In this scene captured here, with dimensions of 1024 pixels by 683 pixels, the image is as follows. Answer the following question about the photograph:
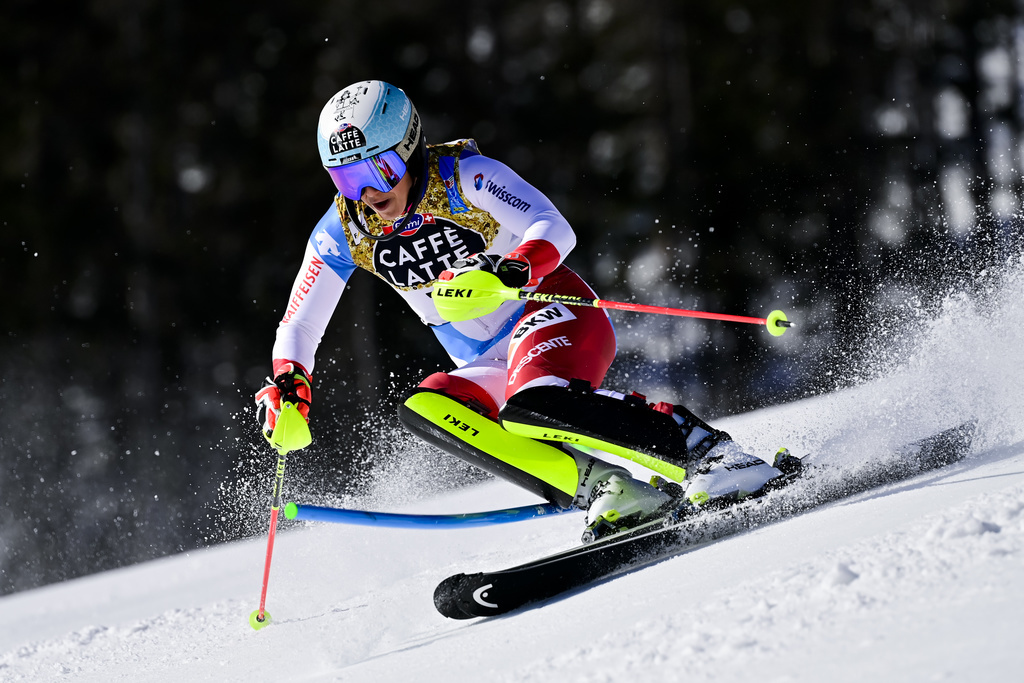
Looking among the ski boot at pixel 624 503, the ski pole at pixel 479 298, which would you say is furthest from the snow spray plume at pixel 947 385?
the ski pole at pixel 479 298

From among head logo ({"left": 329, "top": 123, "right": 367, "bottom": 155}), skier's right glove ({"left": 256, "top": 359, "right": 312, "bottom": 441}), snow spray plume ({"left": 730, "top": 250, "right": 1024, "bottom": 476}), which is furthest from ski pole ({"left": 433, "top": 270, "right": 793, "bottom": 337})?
snow spray plume ({"left": 730, "top": 250, "right": 1024, "bottom": 476})

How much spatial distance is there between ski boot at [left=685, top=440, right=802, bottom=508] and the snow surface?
21 centimetres

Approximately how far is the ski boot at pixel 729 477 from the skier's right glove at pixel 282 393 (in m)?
1.24

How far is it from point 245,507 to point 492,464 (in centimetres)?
915

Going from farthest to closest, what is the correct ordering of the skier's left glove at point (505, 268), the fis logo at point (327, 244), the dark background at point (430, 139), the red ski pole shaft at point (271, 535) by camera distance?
the dark background at point (430, 139), the fis logo at point (327, 244), the red ski pole shaft at point (271, 535), the skier's left glove at point (505, 268)

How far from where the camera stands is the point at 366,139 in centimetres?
297

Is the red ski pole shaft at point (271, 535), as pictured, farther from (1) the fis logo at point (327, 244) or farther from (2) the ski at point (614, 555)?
(1) the fis logo at point (327, 244)

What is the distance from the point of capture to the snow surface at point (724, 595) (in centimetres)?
155

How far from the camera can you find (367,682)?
2.17 metres

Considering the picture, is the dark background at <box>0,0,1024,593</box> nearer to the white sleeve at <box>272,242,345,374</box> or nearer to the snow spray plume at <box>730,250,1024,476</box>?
the snow spray plume at <box>730,250,1024,476</box>

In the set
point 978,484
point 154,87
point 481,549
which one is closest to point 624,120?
point 154,87

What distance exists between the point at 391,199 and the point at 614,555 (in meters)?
1.29

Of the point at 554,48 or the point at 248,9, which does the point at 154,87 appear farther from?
the point at 554,48

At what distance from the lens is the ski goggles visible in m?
3.00
